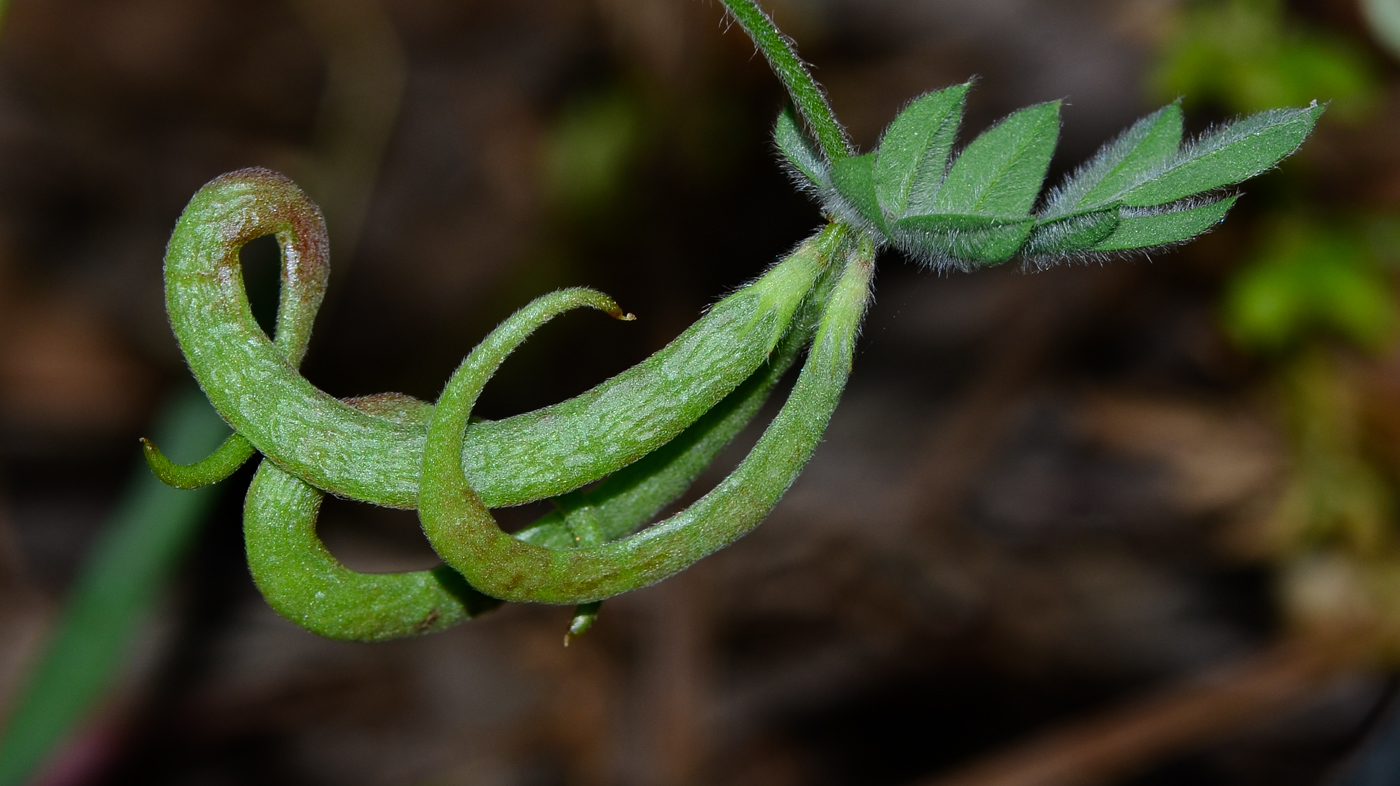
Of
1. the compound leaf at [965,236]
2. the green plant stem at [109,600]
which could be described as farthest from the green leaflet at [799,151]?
the green plant stem at [109,600]

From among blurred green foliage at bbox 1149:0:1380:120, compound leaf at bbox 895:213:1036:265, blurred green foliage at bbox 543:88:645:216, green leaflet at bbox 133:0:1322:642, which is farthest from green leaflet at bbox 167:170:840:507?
blurred green foliage at bbox 543:88:645:216

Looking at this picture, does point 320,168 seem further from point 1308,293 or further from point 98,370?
point 1308,293

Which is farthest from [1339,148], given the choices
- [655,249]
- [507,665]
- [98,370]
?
[98,370]

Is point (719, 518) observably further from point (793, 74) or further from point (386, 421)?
point (793, 74)

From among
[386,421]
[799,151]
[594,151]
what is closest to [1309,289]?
[594,151]

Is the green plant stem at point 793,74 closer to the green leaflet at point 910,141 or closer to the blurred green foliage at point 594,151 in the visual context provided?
the green leaflet at point 910,141
